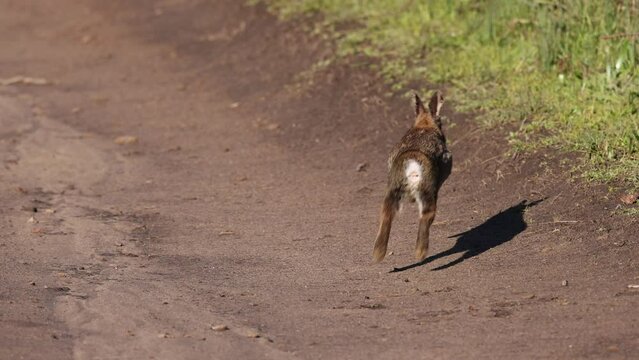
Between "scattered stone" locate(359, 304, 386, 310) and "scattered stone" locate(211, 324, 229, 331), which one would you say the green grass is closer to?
"scattered stone" locate(359, 304, 386, 310)

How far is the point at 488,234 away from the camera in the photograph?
26.5 ft

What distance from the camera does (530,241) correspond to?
7707 millimetres

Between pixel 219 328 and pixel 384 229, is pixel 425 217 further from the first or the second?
pixel 219 328

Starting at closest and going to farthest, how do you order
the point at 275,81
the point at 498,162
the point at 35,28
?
the point at 498,162
the point at 275,81
the point at 35,28

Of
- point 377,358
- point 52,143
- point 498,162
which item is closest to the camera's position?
point 377,358

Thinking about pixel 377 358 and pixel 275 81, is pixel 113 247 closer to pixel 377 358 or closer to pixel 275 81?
pixel 377 358

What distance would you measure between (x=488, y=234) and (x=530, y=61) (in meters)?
3.70

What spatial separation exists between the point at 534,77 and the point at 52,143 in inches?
187

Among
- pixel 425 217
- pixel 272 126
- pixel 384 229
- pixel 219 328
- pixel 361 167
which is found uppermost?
pixel 272 126

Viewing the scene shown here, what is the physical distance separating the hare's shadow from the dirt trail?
0.02 m

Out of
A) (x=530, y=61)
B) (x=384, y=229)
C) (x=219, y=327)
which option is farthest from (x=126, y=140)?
(x=219, y=327)

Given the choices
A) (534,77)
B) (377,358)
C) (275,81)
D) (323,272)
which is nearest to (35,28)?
(275,81)

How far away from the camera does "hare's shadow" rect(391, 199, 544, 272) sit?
7.67 m

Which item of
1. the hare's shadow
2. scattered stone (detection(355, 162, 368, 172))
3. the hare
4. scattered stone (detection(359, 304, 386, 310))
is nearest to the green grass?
the hare's shadow
